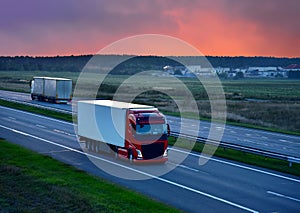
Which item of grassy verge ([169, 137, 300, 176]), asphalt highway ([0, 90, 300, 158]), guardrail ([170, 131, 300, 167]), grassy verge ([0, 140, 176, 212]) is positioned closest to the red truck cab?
grassy verge ([0, 140, 176, 212])

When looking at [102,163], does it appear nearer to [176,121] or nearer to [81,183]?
[81,183]

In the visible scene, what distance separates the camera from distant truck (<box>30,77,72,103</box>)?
2734 inches

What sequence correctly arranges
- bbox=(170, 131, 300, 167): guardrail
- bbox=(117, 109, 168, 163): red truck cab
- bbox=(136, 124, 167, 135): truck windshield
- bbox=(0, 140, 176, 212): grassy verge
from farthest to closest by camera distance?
bbox=(170, 131, 300, 167): guardrail
bbox=(136, 124, 167, 135): truck windshield
bbox=(117, 109, 168, 163): red truck cab
bbox=(0, 140, 176, 212): grassy verge

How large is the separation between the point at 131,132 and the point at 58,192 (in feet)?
24.1

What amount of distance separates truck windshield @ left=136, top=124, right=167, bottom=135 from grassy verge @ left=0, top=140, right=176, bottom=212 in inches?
159

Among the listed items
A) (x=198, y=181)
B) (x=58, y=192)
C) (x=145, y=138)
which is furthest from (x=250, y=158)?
(x=58, y=192)

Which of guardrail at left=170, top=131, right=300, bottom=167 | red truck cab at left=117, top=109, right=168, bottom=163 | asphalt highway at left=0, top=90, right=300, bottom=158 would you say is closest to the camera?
red truck cab at left=117, top=109, right=168, bottom=163

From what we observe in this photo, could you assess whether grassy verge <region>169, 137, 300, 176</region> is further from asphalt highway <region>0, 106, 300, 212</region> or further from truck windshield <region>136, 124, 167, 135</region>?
truck windshield <region>136, 124, 167, 135</region>

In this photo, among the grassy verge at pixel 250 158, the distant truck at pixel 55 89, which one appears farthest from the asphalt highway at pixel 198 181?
the distant truck at pixel 55 89

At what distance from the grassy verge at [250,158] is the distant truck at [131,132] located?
207 inches

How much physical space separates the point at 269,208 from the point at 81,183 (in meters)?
8.03

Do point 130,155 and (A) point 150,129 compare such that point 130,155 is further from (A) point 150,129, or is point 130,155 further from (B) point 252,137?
(B) point 252,137

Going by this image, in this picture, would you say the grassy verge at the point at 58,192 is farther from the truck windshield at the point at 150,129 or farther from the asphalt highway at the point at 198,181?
the truck windshield at the point at 150,129

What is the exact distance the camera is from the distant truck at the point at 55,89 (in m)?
69.4
